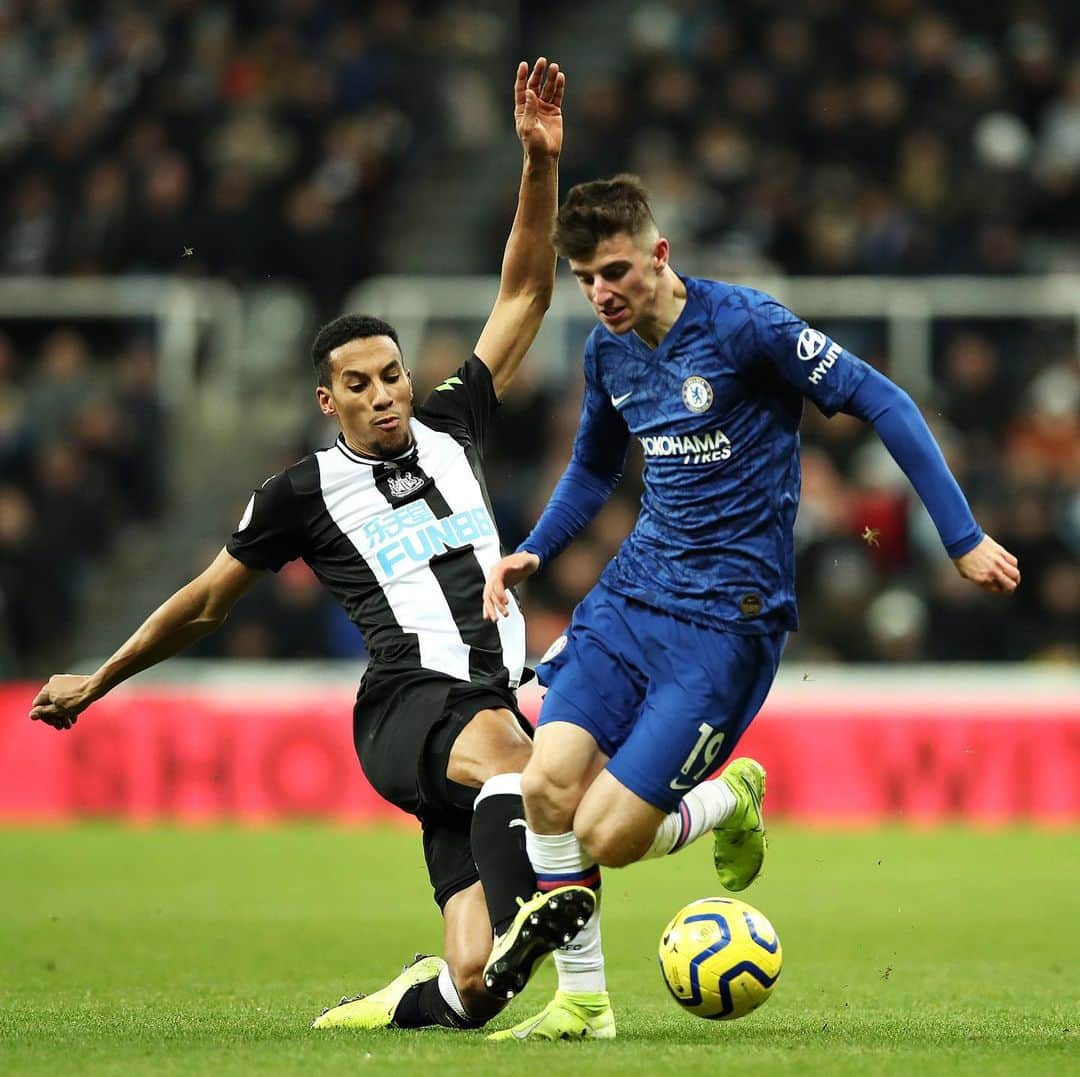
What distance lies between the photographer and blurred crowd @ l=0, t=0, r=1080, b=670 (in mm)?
14641

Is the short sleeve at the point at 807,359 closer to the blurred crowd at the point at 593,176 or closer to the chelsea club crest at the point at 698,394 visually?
the chelsea club crest at the point at 698,394

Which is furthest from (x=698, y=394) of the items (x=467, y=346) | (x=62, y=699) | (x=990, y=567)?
(x=467, y=346)

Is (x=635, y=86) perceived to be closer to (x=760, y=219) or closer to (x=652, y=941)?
(x=760, y=219)

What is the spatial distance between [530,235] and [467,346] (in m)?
8.32

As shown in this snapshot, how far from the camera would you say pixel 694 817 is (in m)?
6.49

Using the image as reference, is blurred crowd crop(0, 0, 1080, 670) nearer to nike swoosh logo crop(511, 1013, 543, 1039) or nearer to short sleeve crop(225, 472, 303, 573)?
short sleeve crop(225, 472, 303, 573)

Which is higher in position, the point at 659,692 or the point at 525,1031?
the point at 659,692

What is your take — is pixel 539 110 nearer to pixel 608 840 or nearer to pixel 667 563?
pixel 667 563

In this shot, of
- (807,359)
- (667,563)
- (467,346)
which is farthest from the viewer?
(467,346)

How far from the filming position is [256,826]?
14531 millimetres

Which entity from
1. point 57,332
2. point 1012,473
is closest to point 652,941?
point 1012,473

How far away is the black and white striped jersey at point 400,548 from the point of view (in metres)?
6.75

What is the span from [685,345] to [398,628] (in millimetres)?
1374

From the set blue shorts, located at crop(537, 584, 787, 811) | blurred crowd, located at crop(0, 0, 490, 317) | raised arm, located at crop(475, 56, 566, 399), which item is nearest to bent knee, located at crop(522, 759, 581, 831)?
blue shorts, located at crop(537, 584, 787, 811)
